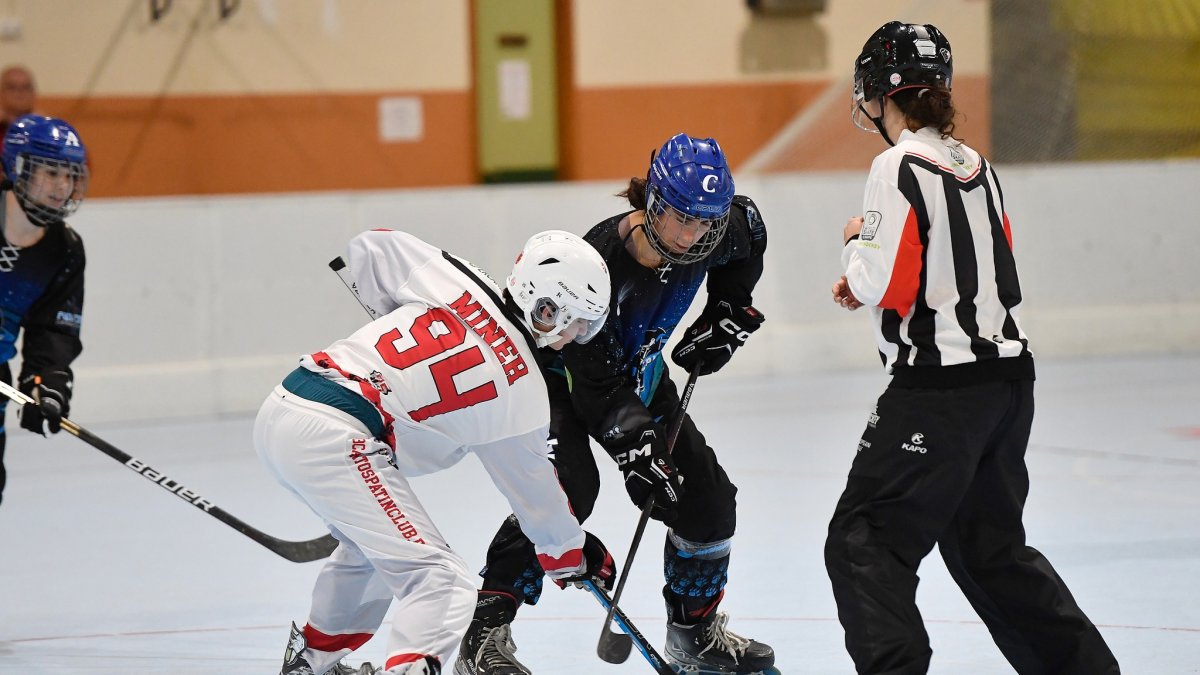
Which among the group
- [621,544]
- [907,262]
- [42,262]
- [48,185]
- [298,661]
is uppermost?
[907,262]

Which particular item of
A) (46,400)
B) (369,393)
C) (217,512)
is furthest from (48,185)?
(369,393)

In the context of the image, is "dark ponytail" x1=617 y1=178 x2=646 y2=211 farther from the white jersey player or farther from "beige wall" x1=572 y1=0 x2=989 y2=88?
"beige wall" x1=572 y1=0 x2=989 y2=88

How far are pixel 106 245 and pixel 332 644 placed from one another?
468 cm

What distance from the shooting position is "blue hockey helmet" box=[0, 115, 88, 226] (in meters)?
4.05

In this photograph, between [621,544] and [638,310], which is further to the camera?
[621,544]

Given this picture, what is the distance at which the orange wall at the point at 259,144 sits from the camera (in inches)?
369

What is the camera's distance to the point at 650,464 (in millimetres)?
3215

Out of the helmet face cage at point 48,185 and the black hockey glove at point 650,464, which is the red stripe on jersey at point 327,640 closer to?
the black hockey glove at point 650,464

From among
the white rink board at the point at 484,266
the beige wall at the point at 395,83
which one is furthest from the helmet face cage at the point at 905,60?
the beige wall at the point at 395,83

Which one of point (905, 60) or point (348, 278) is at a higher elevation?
point (905, 60)

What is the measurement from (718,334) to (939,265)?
3.15 ft

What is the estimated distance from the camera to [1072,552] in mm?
4559

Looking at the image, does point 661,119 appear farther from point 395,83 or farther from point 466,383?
point 466,383

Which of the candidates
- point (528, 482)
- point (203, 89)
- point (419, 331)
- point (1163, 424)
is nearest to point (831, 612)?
point (528, 482)
